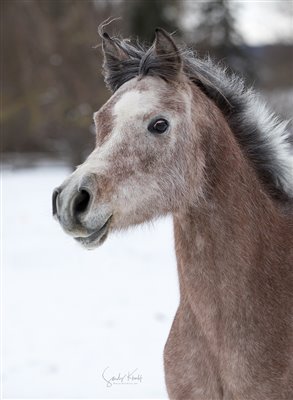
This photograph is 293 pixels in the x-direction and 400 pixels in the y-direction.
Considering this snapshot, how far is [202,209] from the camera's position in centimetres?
317

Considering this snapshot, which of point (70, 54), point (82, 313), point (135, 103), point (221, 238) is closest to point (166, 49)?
point (135, 103)

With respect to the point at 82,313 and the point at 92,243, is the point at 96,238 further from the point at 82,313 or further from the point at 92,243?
the point at 82,313

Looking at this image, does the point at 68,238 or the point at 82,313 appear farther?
the point at 68,238

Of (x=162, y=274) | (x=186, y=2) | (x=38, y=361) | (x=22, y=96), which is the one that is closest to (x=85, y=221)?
(x=38, y=361)

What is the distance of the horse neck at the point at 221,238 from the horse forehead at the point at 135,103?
1.13 ft

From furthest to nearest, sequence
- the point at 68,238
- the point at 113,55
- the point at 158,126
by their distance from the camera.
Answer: the point at 68,238
the point at 113,55
the point at 158,126

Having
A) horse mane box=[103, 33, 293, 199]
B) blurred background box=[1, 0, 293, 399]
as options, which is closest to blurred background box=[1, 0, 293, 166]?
blurred background box=[1, 0, 293, 399]

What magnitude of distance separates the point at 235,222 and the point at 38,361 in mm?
3539

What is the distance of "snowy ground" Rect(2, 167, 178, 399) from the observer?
5.66 meters

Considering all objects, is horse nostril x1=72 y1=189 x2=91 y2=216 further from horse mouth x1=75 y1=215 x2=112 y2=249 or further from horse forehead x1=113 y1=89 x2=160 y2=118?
horse forehead x1=113 y1=89 x2=160 y2=118

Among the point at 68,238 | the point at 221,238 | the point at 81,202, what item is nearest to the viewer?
the point at 81,202

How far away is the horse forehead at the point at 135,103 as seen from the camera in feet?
9.87

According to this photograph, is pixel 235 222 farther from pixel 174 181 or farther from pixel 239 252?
pixel 174 181

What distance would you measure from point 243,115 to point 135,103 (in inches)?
27.4
